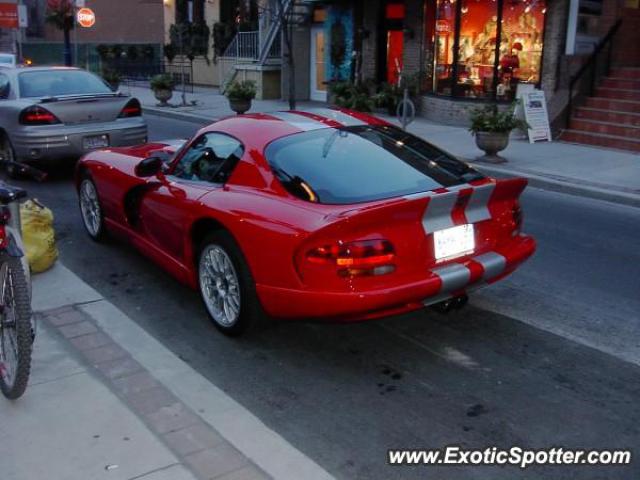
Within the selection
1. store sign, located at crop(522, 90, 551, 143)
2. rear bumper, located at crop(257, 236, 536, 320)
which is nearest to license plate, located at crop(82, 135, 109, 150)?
rear bumper, located at crop(257, 236, 536, 320)

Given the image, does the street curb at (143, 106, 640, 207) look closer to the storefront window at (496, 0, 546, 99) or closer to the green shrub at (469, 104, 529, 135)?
the green shrub at (469, 104, 529, 135)

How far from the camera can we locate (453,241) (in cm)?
444

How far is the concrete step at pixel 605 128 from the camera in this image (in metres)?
13.6

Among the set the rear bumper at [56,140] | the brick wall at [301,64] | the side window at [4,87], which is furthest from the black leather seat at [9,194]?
the brick wall at [301,64]

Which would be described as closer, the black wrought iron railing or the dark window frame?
the dark window frame

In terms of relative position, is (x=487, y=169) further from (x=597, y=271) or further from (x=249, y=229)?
(x=249, y=229)

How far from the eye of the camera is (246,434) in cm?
367

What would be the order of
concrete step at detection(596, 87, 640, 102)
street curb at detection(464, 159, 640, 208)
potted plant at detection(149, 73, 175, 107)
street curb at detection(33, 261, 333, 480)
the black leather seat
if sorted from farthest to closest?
1. potted plant at detection(149, 73, 175, 107)
2. concrete step at detection(596, 87, 640, 102)
3. street curb at detection(464, 159, 640, 208)
4. the black leather seat
5. street curb at detection(33, 261, 333, 480)

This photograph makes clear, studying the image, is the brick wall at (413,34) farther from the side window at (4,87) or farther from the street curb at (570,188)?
the side window at (4,87)

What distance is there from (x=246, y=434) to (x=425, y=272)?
1423mm

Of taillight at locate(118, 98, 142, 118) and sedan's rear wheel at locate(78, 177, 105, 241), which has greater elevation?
taillight at locate(118, 98, 142, 118)

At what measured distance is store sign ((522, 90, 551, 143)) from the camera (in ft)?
46.3

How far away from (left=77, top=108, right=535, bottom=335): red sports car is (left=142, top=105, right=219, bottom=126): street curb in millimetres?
12921

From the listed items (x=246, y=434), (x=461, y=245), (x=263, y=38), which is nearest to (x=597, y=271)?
(x=461, y=245)
